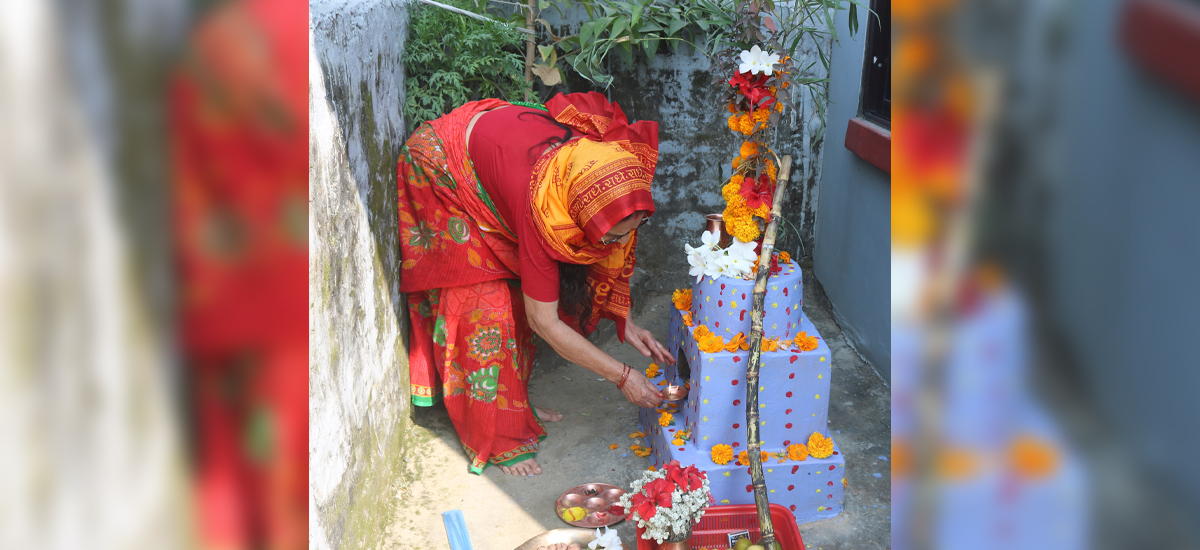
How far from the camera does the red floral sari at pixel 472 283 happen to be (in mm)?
2881

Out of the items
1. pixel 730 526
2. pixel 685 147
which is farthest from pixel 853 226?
pixel 730 526

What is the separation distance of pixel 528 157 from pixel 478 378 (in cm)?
92

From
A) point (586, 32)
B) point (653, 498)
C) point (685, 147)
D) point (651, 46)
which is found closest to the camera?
point (653, 498)

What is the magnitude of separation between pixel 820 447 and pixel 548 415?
124 centimetres

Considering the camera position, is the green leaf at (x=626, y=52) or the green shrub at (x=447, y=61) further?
the green leaf at (x=626, y=52)

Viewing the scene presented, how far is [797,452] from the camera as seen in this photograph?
269 cm

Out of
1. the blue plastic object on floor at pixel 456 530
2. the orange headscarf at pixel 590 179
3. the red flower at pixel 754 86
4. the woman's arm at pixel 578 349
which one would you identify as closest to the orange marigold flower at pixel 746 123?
the red flower at pixel 754 86

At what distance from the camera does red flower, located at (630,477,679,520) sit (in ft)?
7.34

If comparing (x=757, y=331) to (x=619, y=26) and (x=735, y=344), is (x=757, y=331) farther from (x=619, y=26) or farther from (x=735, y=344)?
(x=619, y=26)

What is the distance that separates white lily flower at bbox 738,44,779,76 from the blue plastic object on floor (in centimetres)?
181

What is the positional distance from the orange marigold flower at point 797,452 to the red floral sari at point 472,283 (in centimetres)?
84

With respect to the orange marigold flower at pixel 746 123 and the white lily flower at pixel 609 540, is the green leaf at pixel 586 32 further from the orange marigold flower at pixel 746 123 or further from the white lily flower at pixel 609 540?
the white lily flower at pixel 609 540
